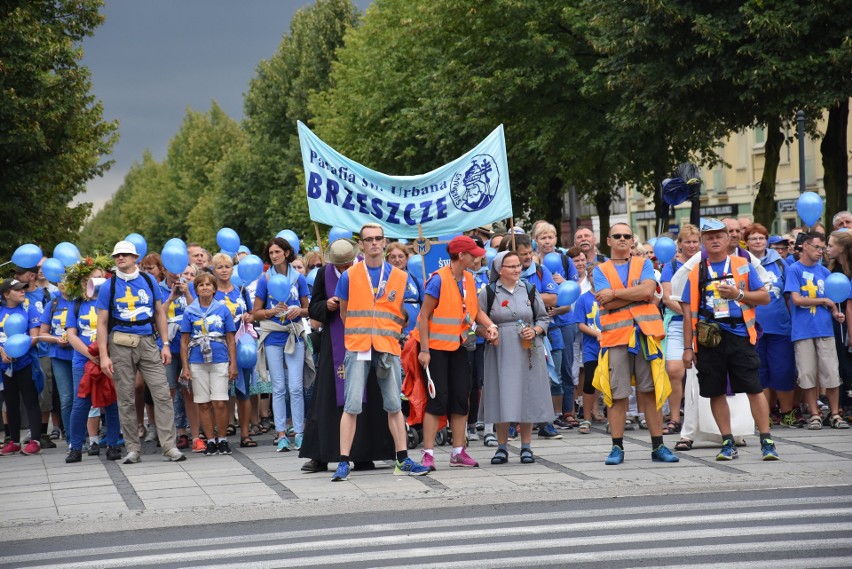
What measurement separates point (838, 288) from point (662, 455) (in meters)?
3.58

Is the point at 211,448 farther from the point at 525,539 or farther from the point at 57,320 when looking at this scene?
the point at 525,539

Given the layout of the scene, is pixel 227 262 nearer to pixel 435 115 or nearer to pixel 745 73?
pixel 745 73

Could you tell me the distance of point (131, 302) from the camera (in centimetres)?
1257

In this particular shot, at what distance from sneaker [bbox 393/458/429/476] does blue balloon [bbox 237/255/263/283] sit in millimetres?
4155

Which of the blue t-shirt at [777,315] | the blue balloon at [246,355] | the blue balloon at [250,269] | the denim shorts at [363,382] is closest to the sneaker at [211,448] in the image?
the blue balloon at [246,355]

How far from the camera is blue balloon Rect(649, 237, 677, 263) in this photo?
49.1 feet

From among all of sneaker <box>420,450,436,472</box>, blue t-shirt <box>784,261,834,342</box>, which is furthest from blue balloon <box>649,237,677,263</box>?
sneaker <box>420,450,436,472</box>

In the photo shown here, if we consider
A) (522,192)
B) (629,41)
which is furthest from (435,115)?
(629,41)

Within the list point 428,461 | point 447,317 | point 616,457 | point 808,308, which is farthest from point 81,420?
point 808,308

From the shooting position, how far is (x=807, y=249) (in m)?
13.6

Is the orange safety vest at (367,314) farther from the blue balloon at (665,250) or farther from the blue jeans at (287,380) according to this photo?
the blue balloon at (665,250)

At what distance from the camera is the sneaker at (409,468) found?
35.5ft

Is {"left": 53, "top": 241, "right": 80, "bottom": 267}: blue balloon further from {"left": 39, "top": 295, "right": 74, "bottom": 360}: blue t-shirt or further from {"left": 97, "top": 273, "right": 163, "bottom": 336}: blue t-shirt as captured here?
{"left": 97, "top": 273, "right": 163, "bottom": 336}: blue t-shirt

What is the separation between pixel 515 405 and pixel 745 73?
52.4ft
